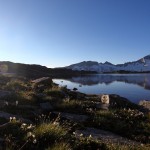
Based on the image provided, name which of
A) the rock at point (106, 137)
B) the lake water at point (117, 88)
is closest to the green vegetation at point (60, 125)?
the rock at point (106, 137)

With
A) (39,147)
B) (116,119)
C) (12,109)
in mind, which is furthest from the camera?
(116,119)

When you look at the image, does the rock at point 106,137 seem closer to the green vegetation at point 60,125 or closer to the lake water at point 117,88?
the green vegetation at point 60,125

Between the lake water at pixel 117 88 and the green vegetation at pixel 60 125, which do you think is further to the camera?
the lake water at pixel 117 88

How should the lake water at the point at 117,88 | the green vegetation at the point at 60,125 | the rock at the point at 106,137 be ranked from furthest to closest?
the lake water at the point at 117,88 < the rock at the point at 106,137 < the green vegetation at the point at 60,125

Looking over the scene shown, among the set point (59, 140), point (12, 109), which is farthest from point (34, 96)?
point (59, 140)

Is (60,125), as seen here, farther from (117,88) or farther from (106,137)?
(117,88)

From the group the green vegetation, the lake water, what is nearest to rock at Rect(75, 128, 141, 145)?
the green vegetation

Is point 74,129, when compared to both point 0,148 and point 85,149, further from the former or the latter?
point 0,148

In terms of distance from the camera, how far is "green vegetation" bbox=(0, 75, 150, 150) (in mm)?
8781

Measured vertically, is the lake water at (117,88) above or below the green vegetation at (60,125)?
below

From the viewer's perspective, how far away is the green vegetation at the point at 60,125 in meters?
8.78

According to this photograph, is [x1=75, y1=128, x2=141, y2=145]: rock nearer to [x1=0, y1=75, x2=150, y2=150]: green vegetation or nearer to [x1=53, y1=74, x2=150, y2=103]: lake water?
[x1=0, y1=75, x2=150, y2=150]: green vegetation

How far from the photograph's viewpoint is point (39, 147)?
8531mm

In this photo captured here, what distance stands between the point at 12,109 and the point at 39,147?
20.2 feet
